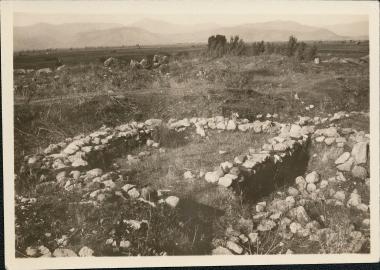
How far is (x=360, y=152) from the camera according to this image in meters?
1.87

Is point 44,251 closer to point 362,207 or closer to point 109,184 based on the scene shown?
point 109,184

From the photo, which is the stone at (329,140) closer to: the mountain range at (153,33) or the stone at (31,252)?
the mountain range at (153,33)

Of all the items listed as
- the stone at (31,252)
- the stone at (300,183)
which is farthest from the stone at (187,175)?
the stone at (31,252)

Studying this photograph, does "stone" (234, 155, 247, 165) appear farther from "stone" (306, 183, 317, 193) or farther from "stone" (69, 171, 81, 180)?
"stone" (69, 171, 81, 180)

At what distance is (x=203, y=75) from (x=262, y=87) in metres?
0.26

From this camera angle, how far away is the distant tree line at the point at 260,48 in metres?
1.83

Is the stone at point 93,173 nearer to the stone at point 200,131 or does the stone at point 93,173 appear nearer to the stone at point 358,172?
the stone at point 200,131

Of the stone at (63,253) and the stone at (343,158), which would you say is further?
the stone at (343,158)

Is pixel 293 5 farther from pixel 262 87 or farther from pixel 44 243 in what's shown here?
pixel 44 243

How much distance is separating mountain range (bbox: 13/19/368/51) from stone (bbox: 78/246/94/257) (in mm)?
820

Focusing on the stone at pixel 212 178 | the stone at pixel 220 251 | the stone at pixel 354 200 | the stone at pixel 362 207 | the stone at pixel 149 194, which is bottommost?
the stone at pixel 220 251

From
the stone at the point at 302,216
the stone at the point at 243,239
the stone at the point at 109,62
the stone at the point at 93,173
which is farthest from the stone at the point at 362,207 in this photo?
the stone at the point at 109,62

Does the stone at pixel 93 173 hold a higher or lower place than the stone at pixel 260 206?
higher

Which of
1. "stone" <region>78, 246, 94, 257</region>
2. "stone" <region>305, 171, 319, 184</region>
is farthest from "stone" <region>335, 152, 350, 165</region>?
"stone" <region>78, 246, 94, 257</region>
